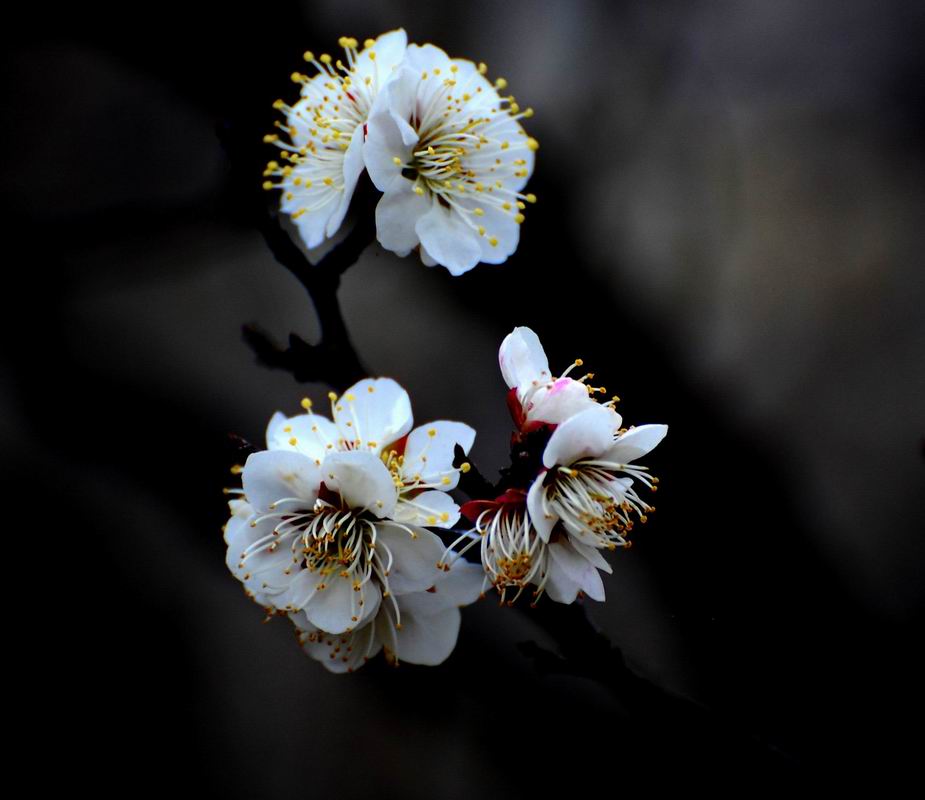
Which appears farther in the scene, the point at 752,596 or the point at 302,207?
the point at 752,596

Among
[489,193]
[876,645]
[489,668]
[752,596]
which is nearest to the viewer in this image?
[489,193]

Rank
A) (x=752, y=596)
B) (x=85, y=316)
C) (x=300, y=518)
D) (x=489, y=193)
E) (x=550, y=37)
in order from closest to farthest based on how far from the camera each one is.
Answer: (x=300, y=518), (x=489, y=193), (x=752, y=596), (x=85, y=316), (x=550, y=37)

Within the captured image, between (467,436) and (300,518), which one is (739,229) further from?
(300,518)

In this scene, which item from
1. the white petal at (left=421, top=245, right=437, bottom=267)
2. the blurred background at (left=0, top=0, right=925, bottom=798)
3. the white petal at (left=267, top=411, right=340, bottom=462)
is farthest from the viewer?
the blurred background at (left=0, top=0, right=925, bottom=798)

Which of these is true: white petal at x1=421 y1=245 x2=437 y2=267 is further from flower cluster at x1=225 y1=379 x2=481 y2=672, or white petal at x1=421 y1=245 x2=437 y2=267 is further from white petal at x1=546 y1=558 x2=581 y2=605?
white petal at x1=546 y1=558 x2=581 y2=605

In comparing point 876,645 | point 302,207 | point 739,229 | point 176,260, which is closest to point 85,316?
point 176,260

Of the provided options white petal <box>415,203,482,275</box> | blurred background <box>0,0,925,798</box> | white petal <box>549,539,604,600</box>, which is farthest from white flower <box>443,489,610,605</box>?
blurred background <box>0,0,925,798</box>
